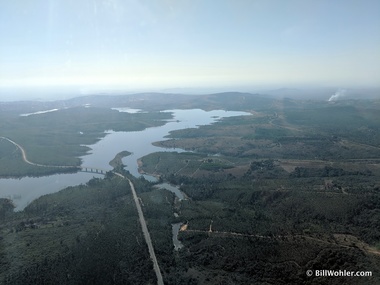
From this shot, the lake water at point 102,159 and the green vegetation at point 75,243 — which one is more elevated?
the green vegetation at point 75,243

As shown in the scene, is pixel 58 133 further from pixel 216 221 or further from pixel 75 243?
pixel 216 221

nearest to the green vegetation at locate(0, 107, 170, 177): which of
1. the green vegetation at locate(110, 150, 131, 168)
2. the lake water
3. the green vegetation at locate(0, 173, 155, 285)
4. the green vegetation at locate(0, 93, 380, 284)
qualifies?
the green vegetation at locate(0, 93, 380, 284)

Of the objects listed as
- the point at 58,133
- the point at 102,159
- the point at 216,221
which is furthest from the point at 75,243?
the point at 58,133

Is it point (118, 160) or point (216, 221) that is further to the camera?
point (118, 160)

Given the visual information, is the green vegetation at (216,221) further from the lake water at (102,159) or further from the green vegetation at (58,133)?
the lake water at (102,159)

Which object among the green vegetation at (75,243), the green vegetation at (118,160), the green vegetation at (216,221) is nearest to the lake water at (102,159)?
the green vegetation at (118,160)

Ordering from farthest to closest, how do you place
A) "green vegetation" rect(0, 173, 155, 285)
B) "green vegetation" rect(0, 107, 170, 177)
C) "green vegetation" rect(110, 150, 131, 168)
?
1. "green vegetation" rect(0, 107, 170, 177)
2. "green vegetation" rect(110, 150, 131, 168)
3. "green vegetation" rect(0, 173, 155, 285)

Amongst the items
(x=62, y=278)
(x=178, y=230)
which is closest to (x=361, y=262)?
(x=178, y=230)

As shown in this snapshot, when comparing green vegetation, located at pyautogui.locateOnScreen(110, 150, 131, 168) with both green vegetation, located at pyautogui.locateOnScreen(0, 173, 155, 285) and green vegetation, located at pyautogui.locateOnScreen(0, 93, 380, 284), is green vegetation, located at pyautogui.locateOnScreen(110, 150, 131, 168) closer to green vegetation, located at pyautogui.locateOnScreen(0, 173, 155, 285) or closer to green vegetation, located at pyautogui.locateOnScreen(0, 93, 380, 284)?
green vegetation, located at pyautogui.locateOnScreen(0, 93, 380, 284)

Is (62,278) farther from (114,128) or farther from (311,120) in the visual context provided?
(311,120)
